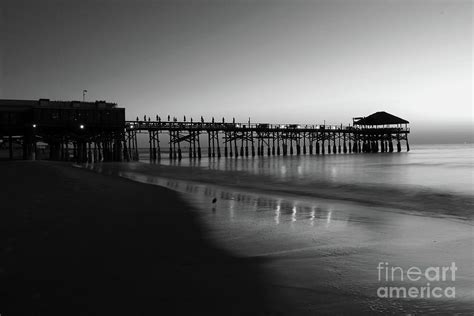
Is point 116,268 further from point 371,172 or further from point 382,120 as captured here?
point 382,120

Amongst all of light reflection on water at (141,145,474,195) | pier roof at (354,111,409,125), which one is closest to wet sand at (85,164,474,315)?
light reflection on water at (141,145,474,195)

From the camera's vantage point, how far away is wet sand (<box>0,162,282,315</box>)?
362cm

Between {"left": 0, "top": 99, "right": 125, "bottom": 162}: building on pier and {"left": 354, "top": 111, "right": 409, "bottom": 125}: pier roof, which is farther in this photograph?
{"left": 354, "top": 111, "right": 409, "bottom": 125}: pier roof

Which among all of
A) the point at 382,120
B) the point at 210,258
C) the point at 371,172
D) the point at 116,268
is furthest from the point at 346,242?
the point at 382,120

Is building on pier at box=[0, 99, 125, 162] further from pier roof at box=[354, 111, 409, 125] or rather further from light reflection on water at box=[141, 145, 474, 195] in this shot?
pier roof at box=[354, 111, 409, 125]

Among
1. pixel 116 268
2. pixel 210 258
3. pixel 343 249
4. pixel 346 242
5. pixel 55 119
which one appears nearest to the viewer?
pixel 116 268

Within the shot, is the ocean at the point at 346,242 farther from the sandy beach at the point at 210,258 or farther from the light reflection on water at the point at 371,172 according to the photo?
the light reflection on water at the point at 371,172

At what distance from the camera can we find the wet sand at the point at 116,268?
362 cm

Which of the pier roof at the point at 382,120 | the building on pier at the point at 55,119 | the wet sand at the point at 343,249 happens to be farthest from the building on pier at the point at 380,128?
the wet sand at the point at 343,249

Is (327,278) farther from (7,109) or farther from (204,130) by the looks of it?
(204,130)

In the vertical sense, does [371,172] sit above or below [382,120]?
below

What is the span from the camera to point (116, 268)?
473cm

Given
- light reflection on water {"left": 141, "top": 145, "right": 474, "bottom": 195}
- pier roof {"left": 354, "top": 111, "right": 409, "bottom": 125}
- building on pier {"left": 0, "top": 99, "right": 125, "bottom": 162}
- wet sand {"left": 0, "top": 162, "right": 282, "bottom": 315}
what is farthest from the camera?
pier roof {"left": 354, "top": 111, "right": 409, "bottom": 125}

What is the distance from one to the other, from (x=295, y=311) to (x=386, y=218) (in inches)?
276
